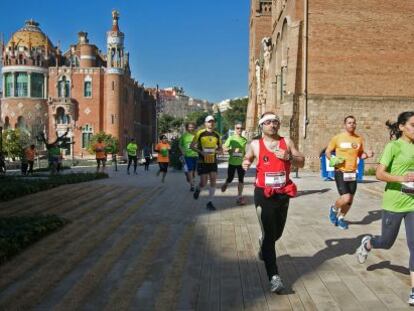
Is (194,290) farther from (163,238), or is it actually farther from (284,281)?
(163,238)

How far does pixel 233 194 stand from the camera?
43.4ft

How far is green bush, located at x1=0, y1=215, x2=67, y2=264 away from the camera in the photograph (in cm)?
628

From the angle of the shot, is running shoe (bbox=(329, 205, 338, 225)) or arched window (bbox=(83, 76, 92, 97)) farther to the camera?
arched window (bbox=(83, 76, 92, 97))

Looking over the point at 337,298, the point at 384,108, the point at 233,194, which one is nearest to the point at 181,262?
the point at 337,298

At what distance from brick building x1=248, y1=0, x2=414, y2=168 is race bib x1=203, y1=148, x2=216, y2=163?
49.4 ft

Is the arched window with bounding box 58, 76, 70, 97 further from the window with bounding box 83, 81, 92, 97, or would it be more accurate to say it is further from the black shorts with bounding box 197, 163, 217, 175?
the black shorts with bounding box 197, 163, 217, 175

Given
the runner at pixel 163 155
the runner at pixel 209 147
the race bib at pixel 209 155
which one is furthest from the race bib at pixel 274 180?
the runner at pixel 163 155

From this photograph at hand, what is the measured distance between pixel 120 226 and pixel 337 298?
15.3ft

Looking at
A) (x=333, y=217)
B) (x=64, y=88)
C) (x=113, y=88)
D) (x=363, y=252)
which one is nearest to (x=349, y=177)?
(x=333, y=217)

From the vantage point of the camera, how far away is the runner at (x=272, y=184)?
16.6ft

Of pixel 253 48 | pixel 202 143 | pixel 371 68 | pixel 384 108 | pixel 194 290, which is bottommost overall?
pixel 194 290

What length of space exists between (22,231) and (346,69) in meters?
22.0

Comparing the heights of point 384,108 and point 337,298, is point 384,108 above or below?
above

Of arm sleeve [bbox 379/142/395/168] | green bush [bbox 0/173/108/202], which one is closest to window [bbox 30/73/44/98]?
green bush [bbox 0/173/108/202]
